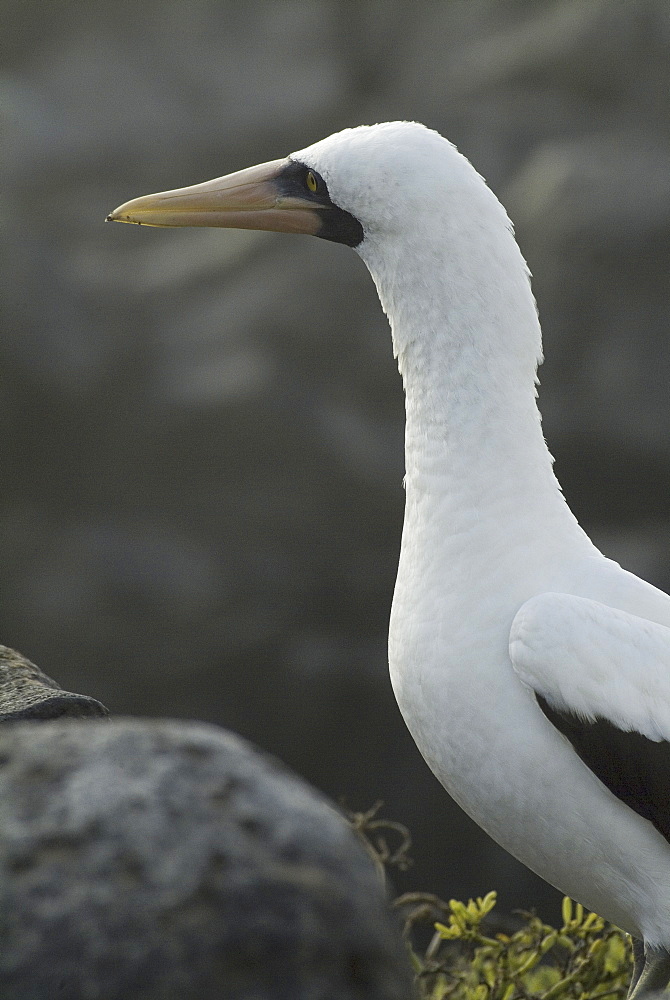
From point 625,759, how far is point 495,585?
0.21 m

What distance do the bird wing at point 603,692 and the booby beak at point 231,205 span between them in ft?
1.76

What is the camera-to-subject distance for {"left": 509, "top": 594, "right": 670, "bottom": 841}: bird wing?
3.22 ft

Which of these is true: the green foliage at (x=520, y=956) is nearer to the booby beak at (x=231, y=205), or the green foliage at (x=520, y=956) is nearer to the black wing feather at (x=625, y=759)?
the black wing feather at (x=625, y=759)

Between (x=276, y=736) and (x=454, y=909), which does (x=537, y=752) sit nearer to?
(x=454, y=909)

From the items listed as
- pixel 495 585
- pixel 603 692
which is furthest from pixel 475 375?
pixel 603 692

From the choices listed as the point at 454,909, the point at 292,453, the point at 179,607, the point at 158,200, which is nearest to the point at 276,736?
the point at 179,607

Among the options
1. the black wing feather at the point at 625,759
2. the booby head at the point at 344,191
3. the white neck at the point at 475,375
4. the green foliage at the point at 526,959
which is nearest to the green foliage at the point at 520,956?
the green foliage at the point at 526,959

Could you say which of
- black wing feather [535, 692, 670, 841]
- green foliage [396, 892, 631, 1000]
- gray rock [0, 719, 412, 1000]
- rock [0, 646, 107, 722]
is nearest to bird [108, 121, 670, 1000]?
black wing feather [535, 692, 670, 841]

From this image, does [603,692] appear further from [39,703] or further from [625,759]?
[39,703]

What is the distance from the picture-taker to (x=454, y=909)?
4.23 feet

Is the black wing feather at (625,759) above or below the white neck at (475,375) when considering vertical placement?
below

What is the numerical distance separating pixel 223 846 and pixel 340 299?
2201mm

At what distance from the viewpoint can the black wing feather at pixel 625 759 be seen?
983mm

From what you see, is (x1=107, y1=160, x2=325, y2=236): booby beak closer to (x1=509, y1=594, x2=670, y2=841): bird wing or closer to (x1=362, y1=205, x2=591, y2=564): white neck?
(x1=362, y1=205, x2=591, y2=564): white neck
